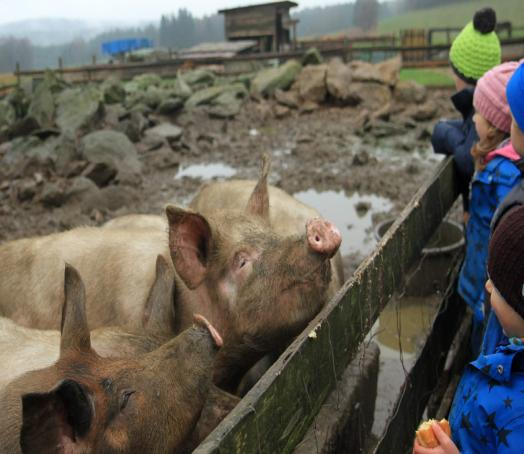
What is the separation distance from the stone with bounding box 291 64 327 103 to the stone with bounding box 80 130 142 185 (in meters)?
6.63

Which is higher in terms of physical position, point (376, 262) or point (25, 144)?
point (376, 262)

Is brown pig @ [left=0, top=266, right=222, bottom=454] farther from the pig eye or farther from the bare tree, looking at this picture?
the bare tree

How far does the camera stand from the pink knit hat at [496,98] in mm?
3420

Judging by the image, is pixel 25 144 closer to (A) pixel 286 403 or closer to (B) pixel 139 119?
(B) pixel 139 119

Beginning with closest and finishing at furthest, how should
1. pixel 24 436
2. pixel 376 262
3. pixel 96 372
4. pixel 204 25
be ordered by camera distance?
pixel 24 436 < pixel 96 372 < pixel 376 262 < pixel 204 25

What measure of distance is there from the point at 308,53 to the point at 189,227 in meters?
17.9

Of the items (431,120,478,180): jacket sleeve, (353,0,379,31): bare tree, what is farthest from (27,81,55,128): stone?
(353,0,379,31): bare tree

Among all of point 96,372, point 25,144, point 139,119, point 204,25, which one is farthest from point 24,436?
point 204,25

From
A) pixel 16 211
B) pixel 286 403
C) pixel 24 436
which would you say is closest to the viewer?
pixel 24 436

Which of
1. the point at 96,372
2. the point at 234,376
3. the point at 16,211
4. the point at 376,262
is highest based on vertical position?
the point at 376,262

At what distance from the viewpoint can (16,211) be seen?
9.15 metres

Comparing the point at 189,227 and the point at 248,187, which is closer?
the point at 189,227

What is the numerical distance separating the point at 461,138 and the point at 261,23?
2829cm

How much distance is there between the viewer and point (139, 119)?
46.7 feet
